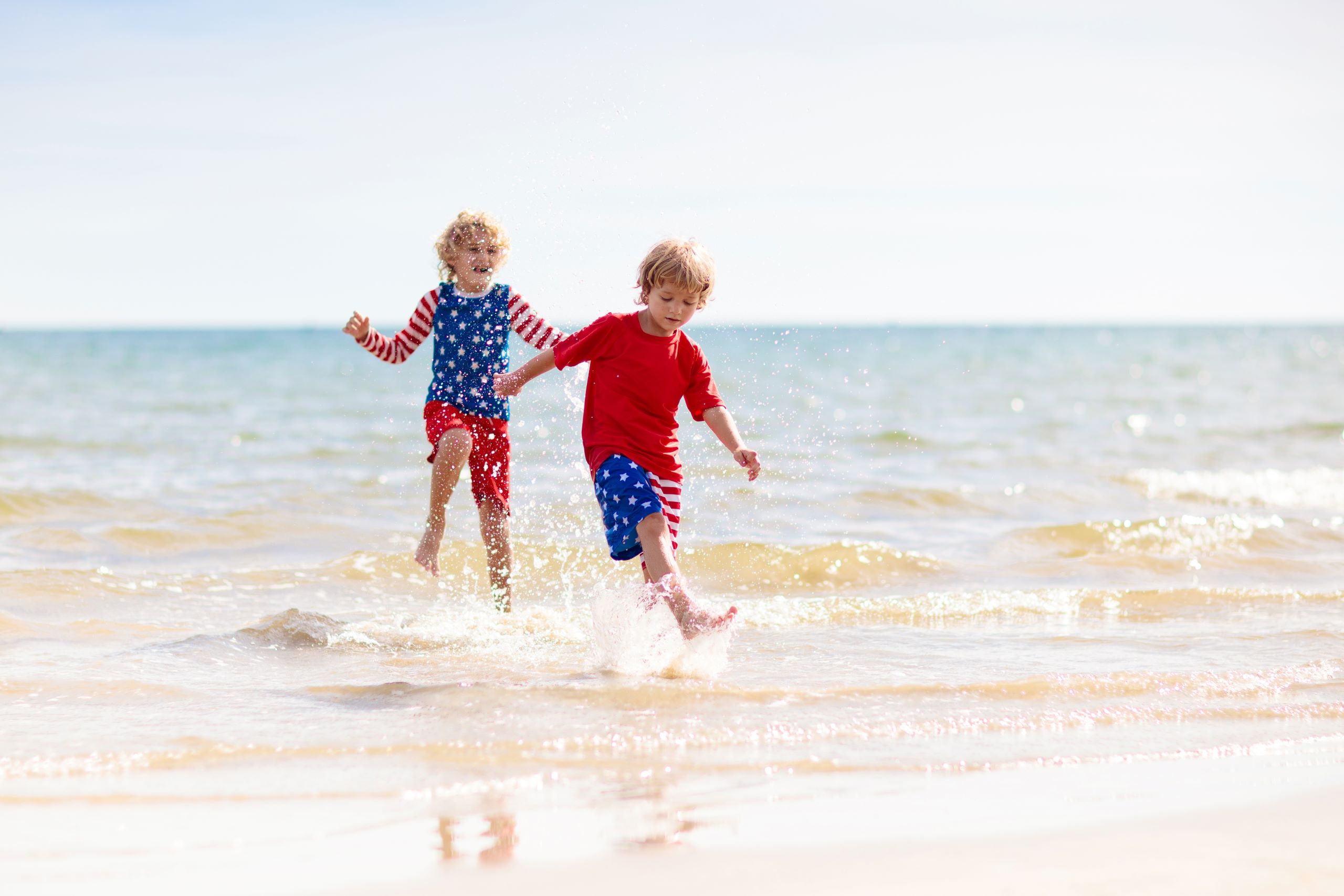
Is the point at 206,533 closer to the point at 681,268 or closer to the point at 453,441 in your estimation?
the point at 453,441

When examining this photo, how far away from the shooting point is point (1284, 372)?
1264 inches

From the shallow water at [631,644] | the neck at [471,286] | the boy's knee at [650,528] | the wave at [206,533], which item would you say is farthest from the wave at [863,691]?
the wave at [206,533]

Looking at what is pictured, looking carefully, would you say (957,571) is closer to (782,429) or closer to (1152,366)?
(782,429)

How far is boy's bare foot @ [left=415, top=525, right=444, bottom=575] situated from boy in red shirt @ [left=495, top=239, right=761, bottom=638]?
1.17 metres

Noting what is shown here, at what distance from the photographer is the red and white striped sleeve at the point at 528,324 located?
5.13 m

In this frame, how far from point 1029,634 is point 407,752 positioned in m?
3.15

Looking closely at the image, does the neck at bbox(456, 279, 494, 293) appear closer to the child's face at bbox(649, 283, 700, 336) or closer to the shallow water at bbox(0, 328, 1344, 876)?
the child's face at bbox(649, 283, 700, 336)

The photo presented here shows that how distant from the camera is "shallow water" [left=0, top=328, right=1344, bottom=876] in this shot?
307 centimetres

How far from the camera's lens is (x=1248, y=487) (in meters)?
11.3

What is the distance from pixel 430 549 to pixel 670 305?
181 centimetres

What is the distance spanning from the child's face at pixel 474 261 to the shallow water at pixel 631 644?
1575mm

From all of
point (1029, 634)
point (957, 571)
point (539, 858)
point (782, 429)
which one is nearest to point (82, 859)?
point (539, 858)

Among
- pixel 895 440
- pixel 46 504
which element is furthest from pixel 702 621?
pixel 895 440

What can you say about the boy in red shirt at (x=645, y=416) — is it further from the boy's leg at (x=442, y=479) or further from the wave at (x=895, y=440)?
the wave at (x=895, y=440)
